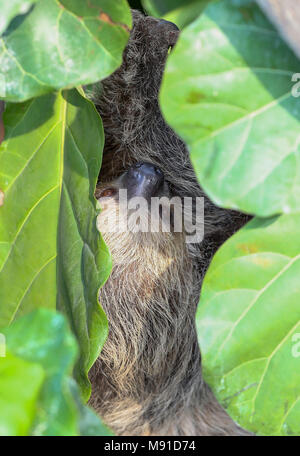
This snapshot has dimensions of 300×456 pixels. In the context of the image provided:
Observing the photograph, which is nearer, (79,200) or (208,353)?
(208,353)

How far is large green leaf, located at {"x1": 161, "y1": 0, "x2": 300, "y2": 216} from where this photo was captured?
867 mm

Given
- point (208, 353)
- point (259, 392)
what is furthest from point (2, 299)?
point (259, 392)

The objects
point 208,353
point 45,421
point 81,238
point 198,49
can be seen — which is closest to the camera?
point 45,421

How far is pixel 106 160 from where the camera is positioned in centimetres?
192

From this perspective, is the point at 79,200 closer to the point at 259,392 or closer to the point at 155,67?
the point at 259,392

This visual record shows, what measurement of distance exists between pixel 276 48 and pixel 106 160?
3.51ft

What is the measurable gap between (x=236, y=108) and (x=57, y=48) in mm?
318

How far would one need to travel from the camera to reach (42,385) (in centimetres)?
65

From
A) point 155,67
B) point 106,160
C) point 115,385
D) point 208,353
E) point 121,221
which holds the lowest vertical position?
point 115,385

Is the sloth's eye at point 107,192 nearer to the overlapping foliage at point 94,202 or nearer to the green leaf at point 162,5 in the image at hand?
the overlapping foliage at point 94,202

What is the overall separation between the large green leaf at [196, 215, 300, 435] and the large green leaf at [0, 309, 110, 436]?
360 millimetres

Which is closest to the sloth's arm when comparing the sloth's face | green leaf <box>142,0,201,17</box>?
the sloth's face

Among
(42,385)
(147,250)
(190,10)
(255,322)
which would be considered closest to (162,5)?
(190,10)

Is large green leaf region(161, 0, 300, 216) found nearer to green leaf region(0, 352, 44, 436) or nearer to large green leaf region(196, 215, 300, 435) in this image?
large green leaf region(196, 215, 300, 435)
